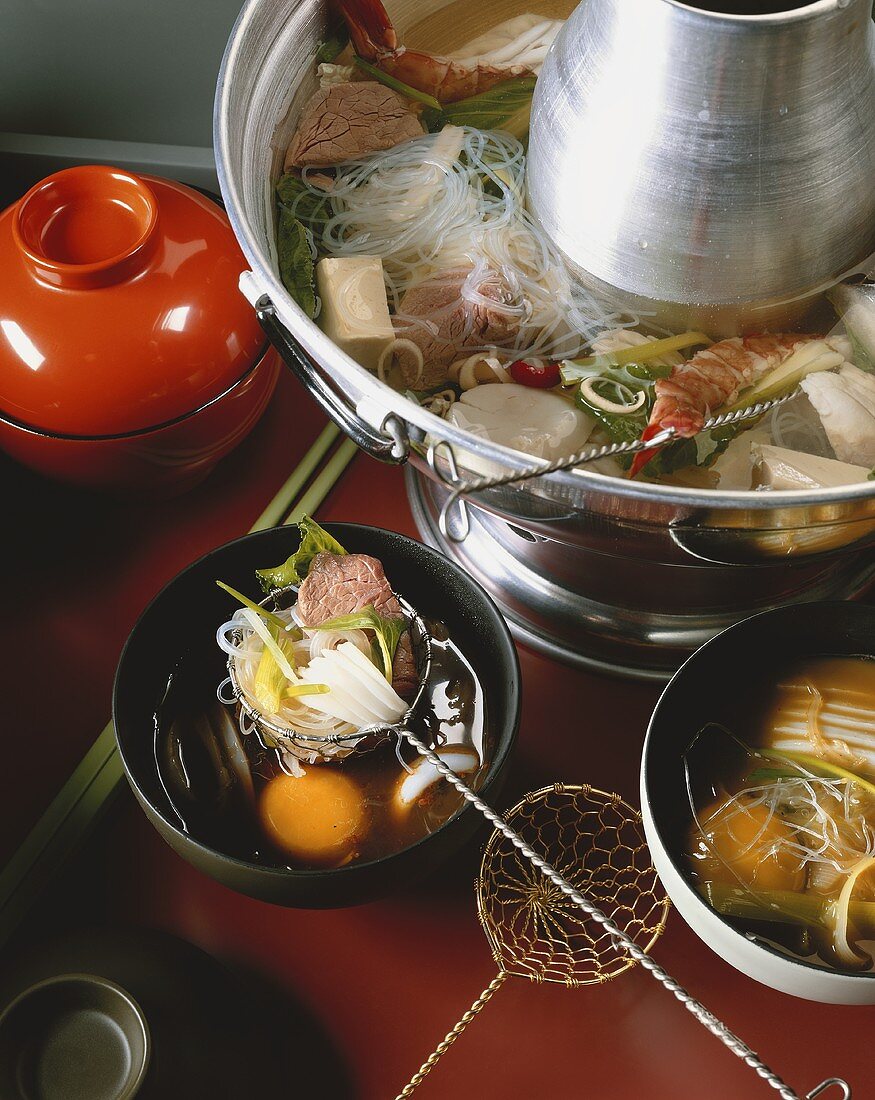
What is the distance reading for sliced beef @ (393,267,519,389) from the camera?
115 centimetres

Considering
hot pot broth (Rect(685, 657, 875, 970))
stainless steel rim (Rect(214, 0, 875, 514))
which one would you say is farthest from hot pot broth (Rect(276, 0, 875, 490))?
hot pot broth (Rect(685, 657, 875, 970))

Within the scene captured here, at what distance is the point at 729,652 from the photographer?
1.08m

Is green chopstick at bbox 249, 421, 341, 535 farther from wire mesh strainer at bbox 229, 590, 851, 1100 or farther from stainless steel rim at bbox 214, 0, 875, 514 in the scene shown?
stainless steel rim at bbox 214, 0, 875, 514

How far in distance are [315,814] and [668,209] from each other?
72 centimetres

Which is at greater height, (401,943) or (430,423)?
(430,423)

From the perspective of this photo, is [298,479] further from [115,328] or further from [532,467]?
[532,467]

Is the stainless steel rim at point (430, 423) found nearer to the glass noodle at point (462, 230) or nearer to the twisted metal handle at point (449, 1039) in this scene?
the glass noodle at point (462, 230)

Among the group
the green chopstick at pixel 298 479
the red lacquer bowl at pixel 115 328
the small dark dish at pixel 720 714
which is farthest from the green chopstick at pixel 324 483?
the small dark dish at pixel 720 714

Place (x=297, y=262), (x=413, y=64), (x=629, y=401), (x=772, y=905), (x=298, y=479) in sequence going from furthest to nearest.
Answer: (x=298, y=479)
(x=413, y=64)
(x=297, y=262)
(x=629, y=401)
(x=772, y=905)

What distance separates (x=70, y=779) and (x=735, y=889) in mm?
737

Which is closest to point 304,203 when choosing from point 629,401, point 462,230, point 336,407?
point 462,230

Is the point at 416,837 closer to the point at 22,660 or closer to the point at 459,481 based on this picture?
the point at 459,481

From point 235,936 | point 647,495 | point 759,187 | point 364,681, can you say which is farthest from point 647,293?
point 235,936

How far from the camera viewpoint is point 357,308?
44.4 inches
